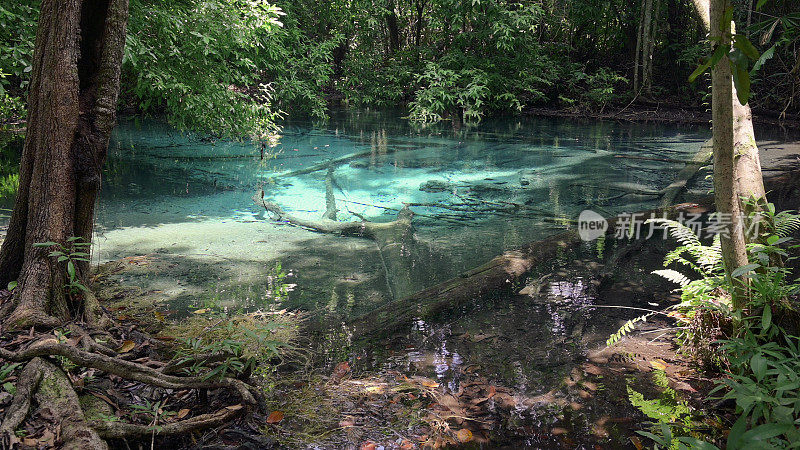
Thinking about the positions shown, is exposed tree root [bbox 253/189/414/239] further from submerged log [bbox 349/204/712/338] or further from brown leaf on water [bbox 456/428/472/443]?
brown leaf on water [bbox 456/428/472/443]

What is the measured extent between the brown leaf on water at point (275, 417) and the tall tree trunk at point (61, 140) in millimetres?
1177

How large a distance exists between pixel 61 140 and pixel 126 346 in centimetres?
108

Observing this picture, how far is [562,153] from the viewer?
9398mm

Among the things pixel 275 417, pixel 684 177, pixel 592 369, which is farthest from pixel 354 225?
pixel 684 177

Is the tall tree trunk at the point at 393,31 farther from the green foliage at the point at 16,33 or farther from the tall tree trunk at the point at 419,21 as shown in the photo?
the green foliage at the point at 16,33

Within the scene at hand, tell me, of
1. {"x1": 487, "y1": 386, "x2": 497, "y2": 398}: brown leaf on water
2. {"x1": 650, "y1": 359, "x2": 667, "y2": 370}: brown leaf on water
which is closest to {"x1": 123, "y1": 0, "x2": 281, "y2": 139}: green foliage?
{"x1": 487, "y1": 386, "x2": 497, "y2": 398}: brown leaf on water

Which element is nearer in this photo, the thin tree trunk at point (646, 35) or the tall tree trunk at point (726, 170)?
the tall tree trunk at point (726, 170)

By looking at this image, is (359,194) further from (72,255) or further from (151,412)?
(151,412)

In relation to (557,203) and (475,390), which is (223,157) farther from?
(475,390)

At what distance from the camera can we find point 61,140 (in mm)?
2732

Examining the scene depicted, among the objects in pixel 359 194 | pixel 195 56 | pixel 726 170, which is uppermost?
pixel 195 56

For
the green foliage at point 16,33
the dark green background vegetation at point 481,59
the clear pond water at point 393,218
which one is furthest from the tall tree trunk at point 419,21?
the green foliage at point 16,33

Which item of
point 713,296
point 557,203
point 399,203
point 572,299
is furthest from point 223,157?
point 713,296

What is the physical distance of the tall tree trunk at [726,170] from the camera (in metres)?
2.38
